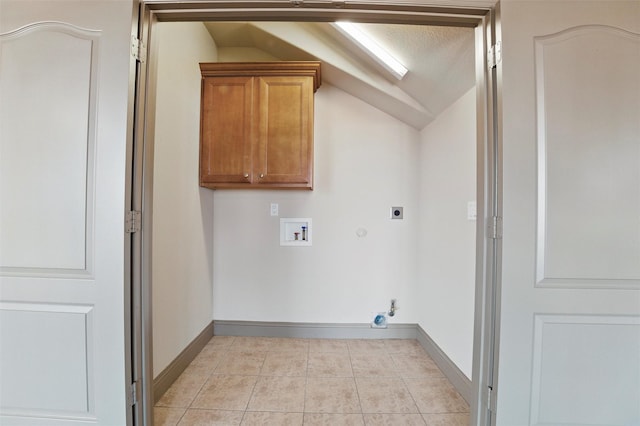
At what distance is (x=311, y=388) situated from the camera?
5.98 ft

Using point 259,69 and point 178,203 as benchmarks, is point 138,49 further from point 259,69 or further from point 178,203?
point 259,69

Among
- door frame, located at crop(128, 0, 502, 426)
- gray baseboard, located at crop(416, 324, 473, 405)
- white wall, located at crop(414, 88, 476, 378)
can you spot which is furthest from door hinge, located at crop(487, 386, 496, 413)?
white wall, located at crop(414, 88, 476, 378)

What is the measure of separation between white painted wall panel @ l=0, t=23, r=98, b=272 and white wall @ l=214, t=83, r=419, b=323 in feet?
5.13

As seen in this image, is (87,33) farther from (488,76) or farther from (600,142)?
(600,142)

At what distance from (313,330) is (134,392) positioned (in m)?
1.68

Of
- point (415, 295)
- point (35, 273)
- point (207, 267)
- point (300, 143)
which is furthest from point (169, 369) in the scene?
point (415, 295)

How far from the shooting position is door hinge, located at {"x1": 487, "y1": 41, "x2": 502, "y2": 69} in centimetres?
110

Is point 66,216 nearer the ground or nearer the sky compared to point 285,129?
nearer the ground

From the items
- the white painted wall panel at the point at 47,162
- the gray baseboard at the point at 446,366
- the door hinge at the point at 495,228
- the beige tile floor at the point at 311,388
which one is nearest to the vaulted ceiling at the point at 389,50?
the door hinge at the point at 495,228

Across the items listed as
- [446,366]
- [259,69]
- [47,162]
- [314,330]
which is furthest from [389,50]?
[314,330]

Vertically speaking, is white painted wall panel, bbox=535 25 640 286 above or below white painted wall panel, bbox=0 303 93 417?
above

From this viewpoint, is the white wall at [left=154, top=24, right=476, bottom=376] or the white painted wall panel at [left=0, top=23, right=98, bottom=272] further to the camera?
the white wall at [left=154, top=24, right=476, bottom=376]

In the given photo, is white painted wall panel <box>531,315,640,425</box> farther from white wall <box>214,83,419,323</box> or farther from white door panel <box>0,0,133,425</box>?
white door panel <box>0,0,133,425</box>

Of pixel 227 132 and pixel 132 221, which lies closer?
pixel 132 221
